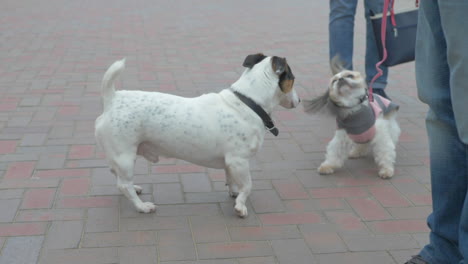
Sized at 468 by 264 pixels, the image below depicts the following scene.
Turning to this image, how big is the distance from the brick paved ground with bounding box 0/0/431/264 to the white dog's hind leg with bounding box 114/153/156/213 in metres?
0.07

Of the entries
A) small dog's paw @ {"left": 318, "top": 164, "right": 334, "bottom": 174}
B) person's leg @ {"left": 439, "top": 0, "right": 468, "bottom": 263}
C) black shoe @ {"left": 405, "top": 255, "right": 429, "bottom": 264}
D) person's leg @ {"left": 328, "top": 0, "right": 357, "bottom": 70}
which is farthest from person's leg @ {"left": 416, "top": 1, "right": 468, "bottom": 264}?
person's leg @ {"left": 328, "top": 0, "right": 357, "bottom": 70}

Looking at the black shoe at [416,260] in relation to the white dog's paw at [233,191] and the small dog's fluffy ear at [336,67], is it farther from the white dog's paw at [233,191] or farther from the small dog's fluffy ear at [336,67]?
the small dog's fluffy ear at [336,67]

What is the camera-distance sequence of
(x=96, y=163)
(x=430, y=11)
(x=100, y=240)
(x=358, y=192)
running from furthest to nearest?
(x=96, y=163) → (x=358, y=192) → (x=100, y=240) → (x=430, y=11)

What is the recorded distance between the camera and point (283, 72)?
348 cm

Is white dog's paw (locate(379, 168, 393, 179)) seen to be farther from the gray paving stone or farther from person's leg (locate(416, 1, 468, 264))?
the gray paving stone

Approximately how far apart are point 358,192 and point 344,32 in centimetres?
218

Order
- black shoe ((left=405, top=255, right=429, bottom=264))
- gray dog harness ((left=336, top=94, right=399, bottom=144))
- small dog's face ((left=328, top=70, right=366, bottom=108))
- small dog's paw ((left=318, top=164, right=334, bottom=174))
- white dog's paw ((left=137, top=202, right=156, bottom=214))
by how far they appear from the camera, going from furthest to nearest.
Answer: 1. small dog's paw ((left=318, top=164, right=334, bottom=174))
2. gray dog harness ((left=336, top=94, right=399, bottom=144))
3. small dog's face ((left=328, top=70, right=366, bottom=108))
4. white dog's paw ((left=137, top=202, right=156, bottom=214))
5. black shoe ((left=405, top=255, right=429, bottom=264))

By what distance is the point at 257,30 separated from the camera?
10.9m

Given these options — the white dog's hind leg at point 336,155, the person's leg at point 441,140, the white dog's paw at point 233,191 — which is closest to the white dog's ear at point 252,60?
the white dog's paw at point 233,191

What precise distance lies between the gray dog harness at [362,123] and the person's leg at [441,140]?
4.69 ft

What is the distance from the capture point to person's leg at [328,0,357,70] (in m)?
5.64

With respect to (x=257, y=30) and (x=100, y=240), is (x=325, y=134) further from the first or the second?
(x=257, y=30)

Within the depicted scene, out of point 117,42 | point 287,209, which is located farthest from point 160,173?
point 117,42

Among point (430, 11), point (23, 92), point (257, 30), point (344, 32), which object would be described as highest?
point (430, 11)
